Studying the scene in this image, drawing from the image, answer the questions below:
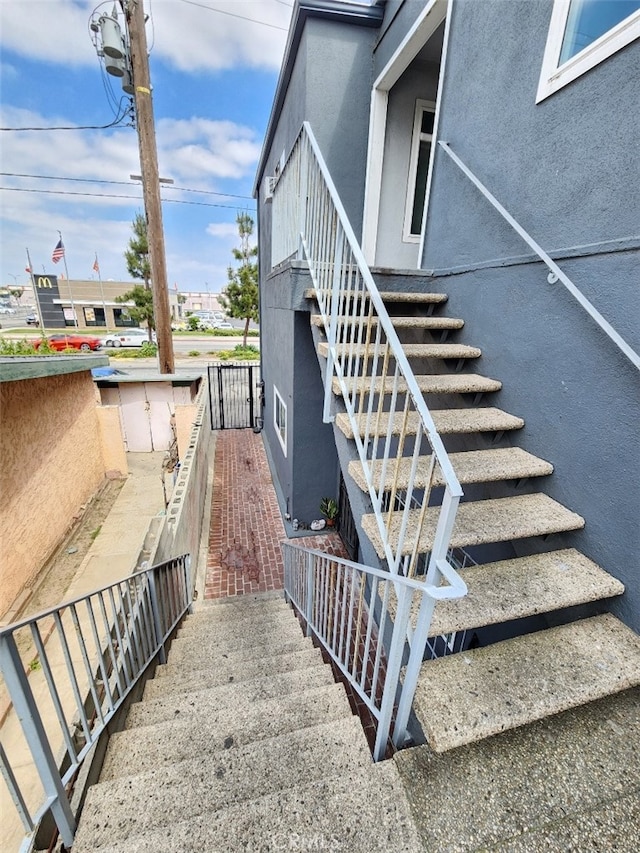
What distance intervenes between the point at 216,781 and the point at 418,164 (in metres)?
5.61

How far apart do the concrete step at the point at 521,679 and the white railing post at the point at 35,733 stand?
1226 millimetres

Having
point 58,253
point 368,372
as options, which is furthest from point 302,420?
point 58,253

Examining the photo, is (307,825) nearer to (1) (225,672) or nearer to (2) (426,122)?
(1) (225,672)

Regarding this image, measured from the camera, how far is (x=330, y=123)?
405 cm

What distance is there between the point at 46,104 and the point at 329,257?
40.2ft

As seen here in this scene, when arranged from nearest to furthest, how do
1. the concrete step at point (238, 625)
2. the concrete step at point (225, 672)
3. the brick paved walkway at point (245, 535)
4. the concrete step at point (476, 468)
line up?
the concrete step at point (476, 468)
the concrete step at point (225, 672)
the concrete step at point (238, 625)
the brick paved walkway at point (245, 535)

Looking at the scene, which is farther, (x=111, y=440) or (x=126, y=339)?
(x=126, y=339)

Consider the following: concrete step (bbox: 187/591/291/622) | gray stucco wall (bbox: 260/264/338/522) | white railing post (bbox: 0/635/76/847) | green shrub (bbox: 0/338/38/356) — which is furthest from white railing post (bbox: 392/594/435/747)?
green shrub (bbox: 0/338/38/356)

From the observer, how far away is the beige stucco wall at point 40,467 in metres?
4.80

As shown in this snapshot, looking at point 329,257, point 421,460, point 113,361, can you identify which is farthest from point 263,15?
point 113,361

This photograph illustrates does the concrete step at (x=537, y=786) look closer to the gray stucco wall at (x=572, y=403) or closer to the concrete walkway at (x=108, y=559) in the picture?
the gray stucco wall at (x=572, y=403)

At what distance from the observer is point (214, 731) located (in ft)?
5.79

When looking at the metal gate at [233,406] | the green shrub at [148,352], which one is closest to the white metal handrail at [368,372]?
the metal gate at [233,406]

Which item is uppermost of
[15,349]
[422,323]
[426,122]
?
[426,122]
